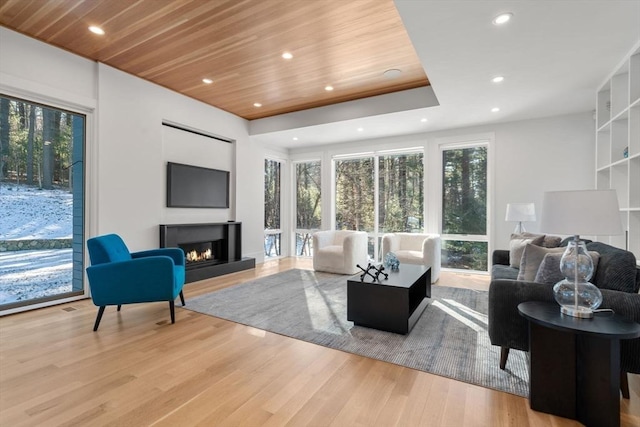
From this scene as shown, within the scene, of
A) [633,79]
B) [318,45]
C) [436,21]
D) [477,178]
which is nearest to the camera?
[436,21]

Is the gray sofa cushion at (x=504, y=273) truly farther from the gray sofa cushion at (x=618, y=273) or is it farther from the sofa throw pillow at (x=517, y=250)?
the gray sofa cushion at (x=618, y=273)

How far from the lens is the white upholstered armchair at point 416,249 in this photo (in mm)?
4566

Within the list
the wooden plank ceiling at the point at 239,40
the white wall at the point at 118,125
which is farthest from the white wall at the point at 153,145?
the wooden plank ceiling at the point at 239,40

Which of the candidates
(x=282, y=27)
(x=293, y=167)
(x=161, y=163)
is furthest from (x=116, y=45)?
(x=293, y=167)

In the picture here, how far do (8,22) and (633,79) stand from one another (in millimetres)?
6086

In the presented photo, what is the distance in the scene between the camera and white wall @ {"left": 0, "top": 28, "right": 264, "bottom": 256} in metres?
3.24

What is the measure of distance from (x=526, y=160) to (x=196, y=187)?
18.0 feet

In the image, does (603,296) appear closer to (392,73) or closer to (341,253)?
(392,73)

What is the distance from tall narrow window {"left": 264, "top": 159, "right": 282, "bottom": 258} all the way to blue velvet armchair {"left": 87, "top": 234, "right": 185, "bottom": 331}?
3776mm

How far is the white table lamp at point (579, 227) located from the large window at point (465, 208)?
3703mm

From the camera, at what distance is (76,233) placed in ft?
12.2

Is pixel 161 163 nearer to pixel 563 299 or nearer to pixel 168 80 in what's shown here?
pixel 168 80

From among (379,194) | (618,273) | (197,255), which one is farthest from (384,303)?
(379,194)

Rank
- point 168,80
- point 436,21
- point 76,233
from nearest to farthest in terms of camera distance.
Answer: point 436,21
point 76,233
point 168,80
